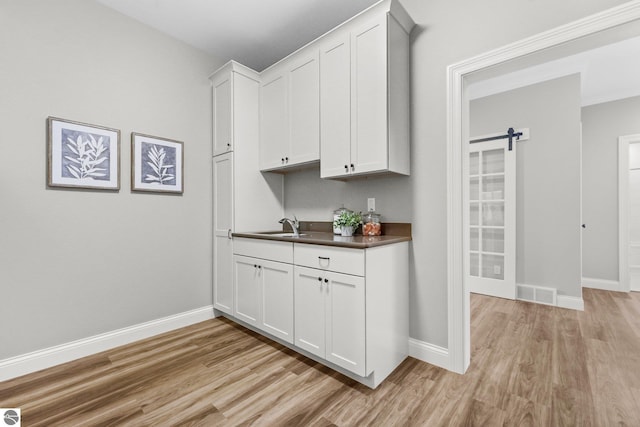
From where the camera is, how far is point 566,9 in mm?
1546

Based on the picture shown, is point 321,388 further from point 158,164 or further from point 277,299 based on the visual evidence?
point 158,164

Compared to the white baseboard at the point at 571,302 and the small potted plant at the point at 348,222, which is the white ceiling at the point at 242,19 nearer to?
the small potted plant at the point at 348,222

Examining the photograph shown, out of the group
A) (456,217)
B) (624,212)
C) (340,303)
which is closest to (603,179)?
(624,212)

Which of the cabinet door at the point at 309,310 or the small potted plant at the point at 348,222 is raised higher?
the small potted plant at the point at 348,222

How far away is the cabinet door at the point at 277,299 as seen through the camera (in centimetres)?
216

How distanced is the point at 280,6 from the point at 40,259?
8.87 feet

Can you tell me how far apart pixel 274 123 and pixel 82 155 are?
5.21 ft

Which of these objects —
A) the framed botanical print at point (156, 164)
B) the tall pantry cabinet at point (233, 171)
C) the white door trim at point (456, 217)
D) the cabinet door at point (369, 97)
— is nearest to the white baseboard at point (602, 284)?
the white door trim at point (456, 217)

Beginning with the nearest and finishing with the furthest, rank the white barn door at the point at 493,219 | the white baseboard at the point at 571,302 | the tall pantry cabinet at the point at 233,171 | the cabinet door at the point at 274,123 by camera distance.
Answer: the cabinet door at the point at 274,123, the tall pantry cabinet at the point at 233,171, the white baseboard at the point at 571,302, the white barn door at the point at 493,219

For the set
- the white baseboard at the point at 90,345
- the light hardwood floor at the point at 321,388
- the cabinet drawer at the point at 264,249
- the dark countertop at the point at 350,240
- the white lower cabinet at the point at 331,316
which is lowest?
the light hardwood floor at the point at 321,388

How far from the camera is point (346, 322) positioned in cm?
178

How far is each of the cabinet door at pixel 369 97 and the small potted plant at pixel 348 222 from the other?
0.40 metres

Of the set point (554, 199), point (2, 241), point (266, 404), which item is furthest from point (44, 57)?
point (554, 199)

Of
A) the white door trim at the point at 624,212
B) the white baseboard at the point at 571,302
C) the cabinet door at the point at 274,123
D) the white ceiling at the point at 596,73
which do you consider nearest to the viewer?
the cabinet door at the point at 274,123
